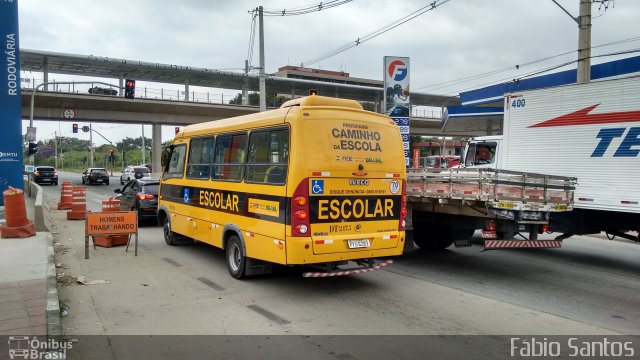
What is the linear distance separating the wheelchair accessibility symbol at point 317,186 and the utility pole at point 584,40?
10.9m

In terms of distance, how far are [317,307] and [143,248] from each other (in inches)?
235

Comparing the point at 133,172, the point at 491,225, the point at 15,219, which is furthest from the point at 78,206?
the point at 133,172

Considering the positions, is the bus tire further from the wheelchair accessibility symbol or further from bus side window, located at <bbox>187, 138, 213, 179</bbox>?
the wheelchair accessibility symbol

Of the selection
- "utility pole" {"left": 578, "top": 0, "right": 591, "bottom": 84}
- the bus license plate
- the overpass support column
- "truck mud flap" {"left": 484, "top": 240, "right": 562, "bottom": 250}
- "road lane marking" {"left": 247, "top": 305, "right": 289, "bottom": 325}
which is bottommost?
"road lane marking" {"left": 247, "top": 305, "right": 289, "bottom": 325}

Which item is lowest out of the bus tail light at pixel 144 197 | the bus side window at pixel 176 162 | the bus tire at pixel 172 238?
the bus tire at pixel 172 238

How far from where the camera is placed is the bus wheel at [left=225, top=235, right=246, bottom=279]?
7664 millimetres

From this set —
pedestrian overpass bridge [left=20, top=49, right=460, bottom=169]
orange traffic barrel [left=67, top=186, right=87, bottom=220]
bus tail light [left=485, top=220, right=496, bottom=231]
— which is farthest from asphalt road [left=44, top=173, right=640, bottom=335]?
pedestrian overpass bridge [left=20, top=49, right=460, bottom=169]

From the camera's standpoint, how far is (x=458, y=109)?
91.1 feet

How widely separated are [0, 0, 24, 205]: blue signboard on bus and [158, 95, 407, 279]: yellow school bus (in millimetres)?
12341

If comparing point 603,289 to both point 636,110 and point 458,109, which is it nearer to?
point 636,110

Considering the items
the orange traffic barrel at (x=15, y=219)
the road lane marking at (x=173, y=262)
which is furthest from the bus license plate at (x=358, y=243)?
the orange traffic barrel at (x=15, y=219)

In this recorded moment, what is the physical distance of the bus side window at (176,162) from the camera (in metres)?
10.4

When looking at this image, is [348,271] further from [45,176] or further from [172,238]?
[45,176]

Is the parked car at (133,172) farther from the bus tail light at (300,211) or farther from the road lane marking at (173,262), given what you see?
the bus tail light at (300,211)
